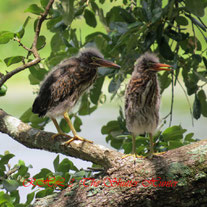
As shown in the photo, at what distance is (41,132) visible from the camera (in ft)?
5.73

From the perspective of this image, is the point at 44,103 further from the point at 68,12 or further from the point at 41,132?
the point at 68,12

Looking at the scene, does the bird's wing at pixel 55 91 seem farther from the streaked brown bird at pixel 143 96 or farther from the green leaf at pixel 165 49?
the green leaf at pixel 165 49

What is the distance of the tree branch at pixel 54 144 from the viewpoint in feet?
5.14

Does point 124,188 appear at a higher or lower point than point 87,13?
lower

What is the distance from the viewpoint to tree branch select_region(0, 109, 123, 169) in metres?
1.57

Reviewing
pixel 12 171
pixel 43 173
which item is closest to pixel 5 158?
pixel 12 171

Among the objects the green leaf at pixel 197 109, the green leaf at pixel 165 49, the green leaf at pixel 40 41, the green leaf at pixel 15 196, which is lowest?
the green leaf at pixel 15 196

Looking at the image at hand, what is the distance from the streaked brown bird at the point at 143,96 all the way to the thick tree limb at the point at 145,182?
82 mm

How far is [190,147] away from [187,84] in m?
0.61

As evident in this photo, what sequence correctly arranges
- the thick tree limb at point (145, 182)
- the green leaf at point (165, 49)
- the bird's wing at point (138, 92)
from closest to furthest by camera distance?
the thick tree limb at point (145, 182)
the bird's wing at point (138, 92)
the green leaf at point (165, 49)

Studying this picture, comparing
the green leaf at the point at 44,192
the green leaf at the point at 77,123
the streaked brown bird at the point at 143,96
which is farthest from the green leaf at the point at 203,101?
the green leaf at the point at 44,192

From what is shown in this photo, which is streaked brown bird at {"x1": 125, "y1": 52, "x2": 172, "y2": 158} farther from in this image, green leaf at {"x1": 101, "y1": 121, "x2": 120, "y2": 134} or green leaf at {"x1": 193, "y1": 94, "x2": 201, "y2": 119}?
green leaf at {"x1": 101, "y1": 121, "x2": 120, "y2": 134}

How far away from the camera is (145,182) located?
4.61ft

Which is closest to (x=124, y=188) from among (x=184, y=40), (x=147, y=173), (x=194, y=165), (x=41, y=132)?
(x=147, y=173)
